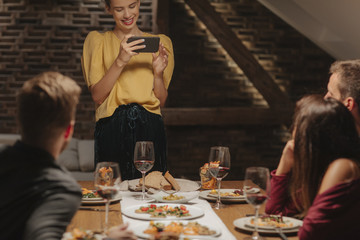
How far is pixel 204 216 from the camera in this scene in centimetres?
165

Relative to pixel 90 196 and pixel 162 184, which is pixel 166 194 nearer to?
pixel 162 184

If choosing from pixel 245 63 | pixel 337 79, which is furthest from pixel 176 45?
pixel 337 79

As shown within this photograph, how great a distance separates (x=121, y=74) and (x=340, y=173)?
4.61 ft

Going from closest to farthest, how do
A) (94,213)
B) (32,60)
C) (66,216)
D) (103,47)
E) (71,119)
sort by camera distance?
1. (66,216)
2. (71,119)
3. (94,213)
4. (103,47)
5. (32,60)

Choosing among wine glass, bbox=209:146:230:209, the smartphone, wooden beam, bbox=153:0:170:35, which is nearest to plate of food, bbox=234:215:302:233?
wine glass, bbox=209:146:230:209

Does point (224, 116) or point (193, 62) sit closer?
point (224, 116)

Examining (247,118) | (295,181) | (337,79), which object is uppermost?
(337,79)

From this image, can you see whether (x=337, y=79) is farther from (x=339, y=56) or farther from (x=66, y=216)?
(x=339, y=56)

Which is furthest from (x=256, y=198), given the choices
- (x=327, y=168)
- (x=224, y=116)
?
(x=224, y=116)

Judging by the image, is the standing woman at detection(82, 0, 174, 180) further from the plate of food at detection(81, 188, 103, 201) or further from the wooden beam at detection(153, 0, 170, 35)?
the wooden beam at detection(153, 0, 170, 35)

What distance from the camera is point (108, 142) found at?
2512 millimetres

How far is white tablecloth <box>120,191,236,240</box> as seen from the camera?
1.46 metres

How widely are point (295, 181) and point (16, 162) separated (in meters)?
0.86

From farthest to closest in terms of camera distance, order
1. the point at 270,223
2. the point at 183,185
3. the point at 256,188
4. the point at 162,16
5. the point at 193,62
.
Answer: the point at 193,62, the point at 162,16, the point at 183,185, the point at 270,223, the point at 256,188
